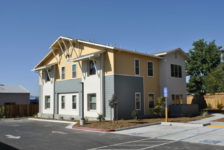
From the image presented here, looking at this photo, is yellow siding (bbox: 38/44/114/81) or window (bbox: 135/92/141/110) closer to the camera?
yellow siding (bbox: 38/44/114/81)

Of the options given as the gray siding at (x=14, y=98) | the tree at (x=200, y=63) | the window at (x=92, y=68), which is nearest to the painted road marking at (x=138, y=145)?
the window at (x=92, y=68)

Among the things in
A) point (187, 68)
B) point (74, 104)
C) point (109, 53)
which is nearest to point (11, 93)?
point (74, 104)

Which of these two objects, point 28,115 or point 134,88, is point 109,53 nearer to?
point 134,88

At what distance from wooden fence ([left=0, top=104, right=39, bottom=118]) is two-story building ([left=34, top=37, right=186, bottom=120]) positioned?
4.43m

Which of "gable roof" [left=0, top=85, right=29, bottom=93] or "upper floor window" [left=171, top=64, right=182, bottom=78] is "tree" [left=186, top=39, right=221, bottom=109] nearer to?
"upper floor window" [left=171, top=64, right=182, bottom=78]

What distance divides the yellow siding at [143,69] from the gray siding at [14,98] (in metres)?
23.8

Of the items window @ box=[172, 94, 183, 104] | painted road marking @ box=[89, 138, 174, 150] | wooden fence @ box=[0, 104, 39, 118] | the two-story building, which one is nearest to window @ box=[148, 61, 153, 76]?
the two-story building

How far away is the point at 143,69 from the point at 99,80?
4.88 meters

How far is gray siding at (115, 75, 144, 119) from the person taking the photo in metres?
22.3

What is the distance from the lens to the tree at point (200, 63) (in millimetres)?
29094

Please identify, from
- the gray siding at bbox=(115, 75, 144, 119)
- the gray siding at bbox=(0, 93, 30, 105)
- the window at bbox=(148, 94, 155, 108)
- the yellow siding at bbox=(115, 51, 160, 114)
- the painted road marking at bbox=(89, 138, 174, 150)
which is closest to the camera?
the painted road marking at bbox=(89, 138, 174, 150)

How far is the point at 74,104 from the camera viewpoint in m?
26.4

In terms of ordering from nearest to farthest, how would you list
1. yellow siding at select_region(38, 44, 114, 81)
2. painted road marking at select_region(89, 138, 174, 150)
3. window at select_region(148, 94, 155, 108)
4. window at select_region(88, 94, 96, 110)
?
painted road marking at select_region(89, 138, 174, 150) < yellow siding at select_region(38, 44, 114, 81) < window at select_region(88, 94, 96, 110) < window at select_region(148, 94, 155, 108)

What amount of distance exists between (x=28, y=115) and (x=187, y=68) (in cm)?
2237
